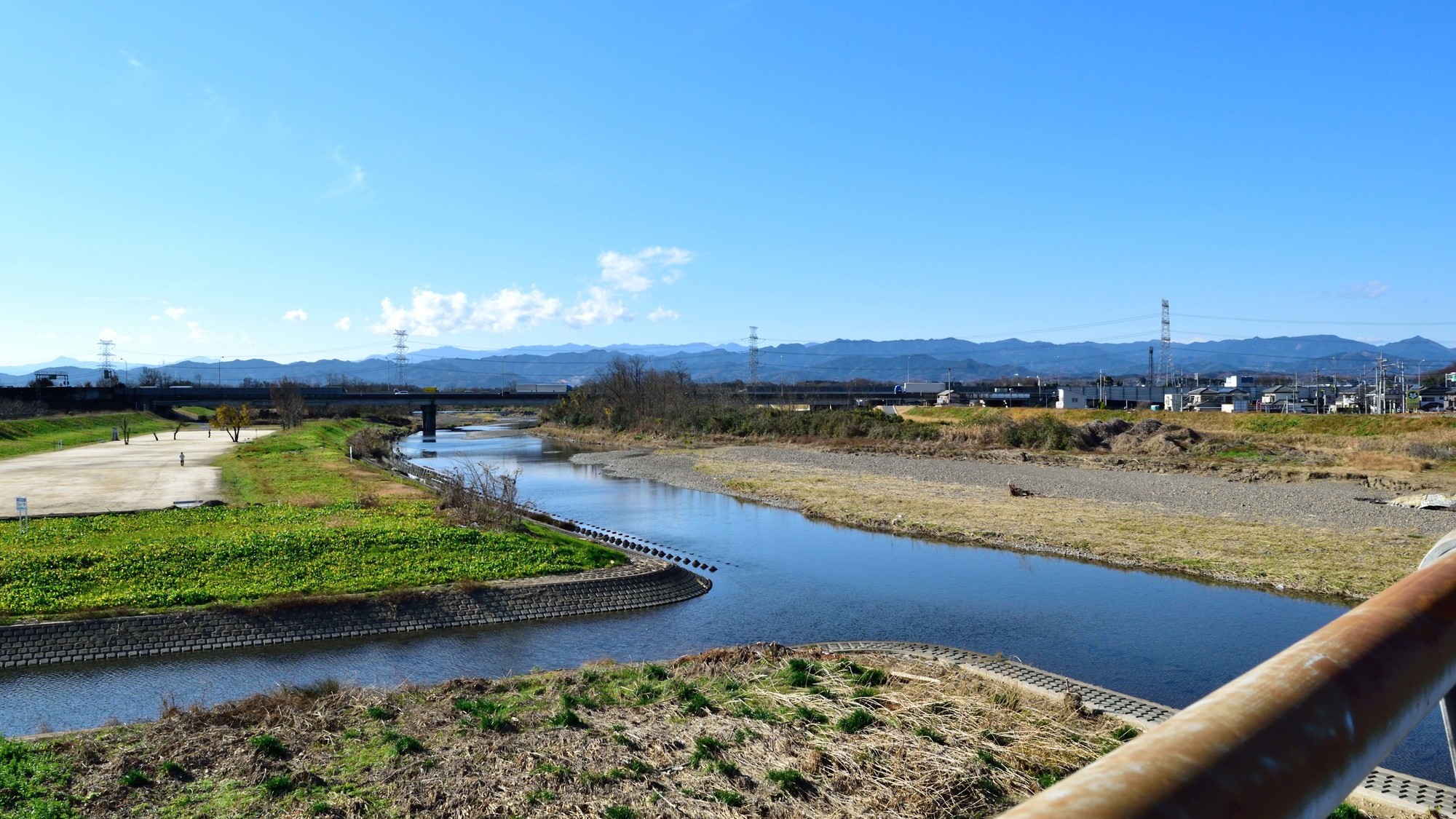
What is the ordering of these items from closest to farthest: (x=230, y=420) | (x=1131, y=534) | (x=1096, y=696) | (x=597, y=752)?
1. (x=597, y=752)
2. (x=1096, y=696)
3. (x=1131, y=534)
4. (x=230, y=420)

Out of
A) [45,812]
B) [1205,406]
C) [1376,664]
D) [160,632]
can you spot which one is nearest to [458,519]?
[160,632]

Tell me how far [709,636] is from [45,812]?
44.3 ft

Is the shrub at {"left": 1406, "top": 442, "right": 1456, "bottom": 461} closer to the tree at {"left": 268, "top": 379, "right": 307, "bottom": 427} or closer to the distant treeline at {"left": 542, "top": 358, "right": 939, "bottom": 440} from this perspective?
the distant treeline at {"left": 542, "top": 358, "right": 939, "bottom": 440}

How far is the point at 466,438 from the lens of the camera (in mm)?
105875

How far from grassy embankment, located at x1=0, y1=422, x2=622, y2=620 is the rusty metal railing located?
80.1 ft

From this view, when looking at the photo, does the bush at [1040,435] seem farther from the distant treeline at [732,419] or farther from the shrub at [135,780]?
the shrub at [135,780]

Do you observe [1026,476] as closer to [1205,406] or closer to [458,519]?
[458,519]

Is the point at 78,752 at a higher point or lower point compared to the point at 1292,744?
lower

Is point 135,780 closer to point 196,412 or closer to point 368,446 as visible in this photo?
point 368,446

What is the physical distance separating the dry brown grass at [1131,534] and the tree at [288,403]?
63676 millimetres

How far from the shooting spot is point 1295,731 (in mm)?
1184

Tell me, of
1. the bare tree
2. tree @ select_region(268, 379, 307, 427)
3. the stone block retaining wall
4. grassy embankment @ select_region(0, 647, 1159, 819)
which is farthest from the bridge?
grassy embankment @ select_region(0, 647, 1159, 819)

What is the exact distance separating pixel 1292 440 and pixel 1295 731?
75.3 metres

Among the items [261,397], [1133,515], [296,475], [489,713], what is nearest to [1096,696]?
[489,713]
